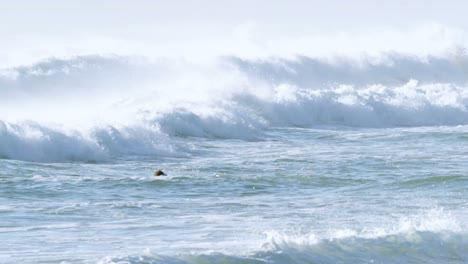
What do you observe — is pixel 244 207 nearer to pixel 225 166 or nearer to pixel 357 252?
pixel 357 252

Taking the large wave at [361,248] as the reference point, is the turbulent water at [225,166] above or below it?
above

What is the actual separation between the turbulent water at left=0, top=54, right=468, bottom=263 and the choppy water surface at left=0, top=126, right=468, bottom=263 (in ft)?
0.09

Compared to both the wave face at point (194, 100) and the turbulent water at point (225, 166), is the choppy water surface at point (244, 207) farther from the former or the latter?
the wave face at point (194, 100)

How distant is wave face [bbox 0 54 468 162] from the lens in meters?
22.4

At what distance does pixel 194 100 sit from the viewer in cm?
3136

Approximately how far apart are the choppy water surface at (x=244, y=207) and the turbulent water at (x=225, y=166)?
0.03 meters

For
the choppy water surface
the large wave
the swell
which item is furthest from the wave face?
the swell

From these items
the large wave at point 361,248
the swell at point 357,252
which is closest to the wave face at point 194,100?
the large wave at point 361,248

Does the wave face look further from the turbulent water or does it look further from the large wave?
the large wave

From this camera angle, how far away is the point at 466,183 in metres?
17.5

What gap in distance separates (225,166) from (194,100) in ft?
38.2

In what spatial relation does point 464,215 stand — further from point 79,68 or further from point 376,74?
point 376,74

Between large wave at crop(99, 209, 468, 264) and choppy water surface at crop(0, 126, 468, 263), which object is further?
choppy water surface at crop(0, 126, 468, 263)

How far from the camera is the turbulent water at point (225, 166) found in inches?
453
